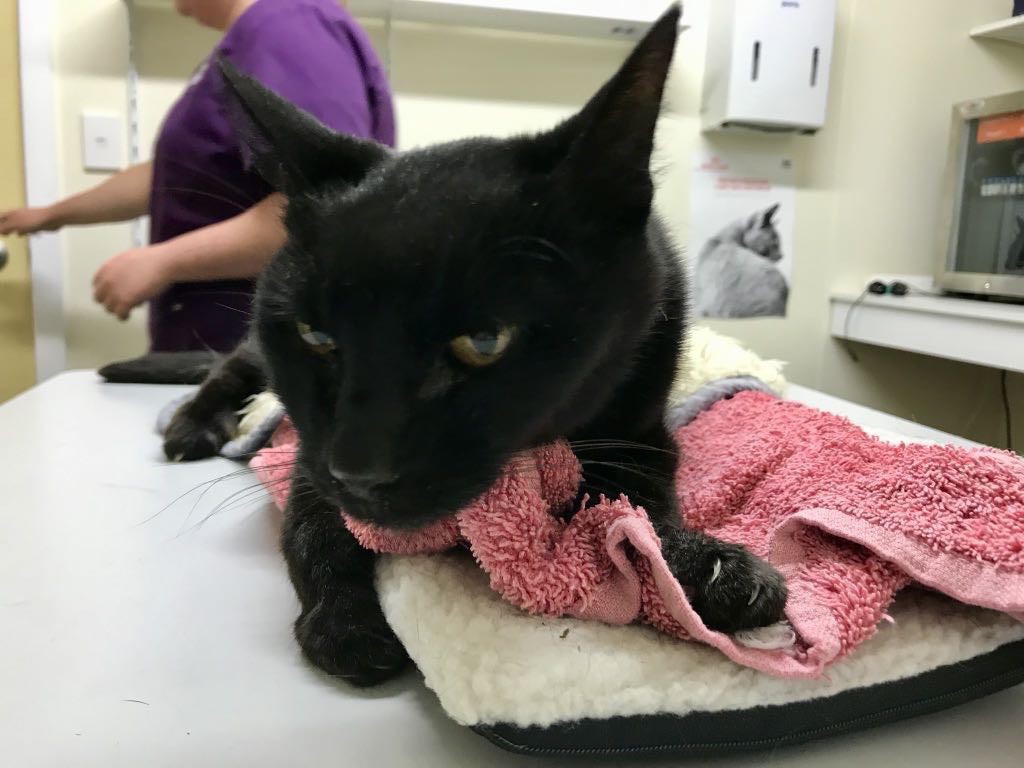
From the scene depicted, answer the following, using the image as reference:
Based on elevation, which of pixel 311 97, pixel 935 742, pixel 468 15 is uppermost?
pixel 468 15

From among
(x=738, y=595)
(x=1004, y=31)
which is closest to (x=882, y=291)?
(x=1004, y=31)

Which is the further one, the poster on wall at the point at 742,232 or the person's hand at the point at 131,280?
the poster on wall at the point at 742,232

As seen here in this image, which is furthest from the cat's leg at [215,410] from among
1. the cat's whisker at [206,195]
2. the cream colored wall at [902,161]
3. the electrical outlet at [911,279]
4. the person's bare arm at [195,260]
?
the electrical outlet at [911,279]

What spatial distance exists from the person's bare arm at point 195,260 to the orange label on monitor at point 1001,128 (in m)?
1.66

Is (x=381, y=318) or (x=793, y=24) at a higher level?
(x=793, y=24)

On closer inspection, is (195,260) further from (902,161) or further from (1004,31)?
(1004,31)

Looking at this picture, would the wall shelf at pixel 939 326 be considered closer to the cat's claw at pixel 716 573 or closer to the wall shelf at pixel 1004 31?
the wall shelf at pixel 1004 31

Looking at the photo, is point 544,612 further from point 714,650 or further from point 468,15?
point 468,15

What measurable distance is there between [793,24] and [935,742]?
184 centimetres

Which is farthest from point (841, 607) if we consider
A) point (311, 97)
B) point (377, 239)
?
point (311, 97)

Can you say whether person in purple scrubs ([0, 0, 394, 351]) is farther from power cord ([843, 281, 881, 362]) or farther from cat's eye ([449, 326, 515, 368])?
power cord ([843, 281, 881, 362])

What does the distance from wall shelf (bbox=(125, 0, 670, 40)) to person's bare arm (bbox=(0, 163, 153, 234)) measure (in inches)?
15.8

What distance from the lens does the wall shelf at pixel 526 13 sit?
1690 millimetres

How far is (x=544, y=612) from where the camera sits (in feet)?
1.35
